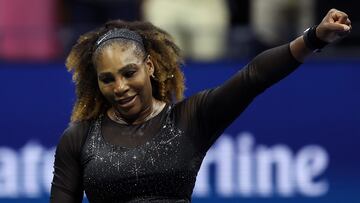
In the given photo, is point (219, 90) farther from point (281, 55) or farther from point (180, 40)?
point (180, 40)

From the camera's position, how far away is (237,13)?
798 centimetres

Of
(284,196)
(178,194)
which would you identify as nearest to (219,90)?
(178,194)

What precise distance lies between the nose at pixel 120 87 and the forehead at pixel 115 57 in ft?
0.15

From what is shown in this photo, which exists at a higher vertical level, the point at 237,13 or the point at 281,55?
the point at 237,13

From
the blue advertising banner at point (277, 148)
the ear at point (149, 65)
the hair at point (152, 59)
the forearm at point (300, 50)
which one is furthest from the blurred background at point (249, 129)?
the forearm at point (300, 50)

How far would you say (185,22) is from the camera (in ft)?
25.1

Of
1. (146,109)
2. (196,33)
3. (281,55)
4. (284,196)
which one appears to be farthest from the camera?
(196,33)

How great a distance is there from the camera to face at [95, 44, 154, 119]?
12.2 feet

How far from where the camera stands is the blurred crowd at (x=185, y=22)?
725 cm

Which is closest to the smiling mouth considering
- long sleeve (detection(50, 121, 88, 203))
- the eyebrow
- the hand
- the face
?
the face

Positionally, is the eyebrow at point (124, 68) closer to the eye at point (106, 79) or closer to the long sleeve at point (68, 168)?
the eye at point (106, 79)

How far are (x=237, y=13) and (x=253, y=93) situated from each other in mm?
4422

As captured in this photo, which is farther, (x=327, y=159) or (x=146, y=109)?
(x=327, y=159)

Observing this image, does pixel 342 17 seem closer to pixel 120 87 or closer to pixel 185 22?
pixel 120 87
